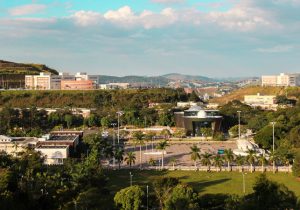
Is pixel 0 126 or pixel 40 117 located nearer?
pixel 0 126

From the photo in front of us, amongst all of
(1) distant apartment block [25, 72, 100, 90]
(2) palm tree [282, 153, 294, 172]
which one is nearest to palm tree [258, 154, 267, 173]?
(2) palm tree [282, 153, 294, 172]

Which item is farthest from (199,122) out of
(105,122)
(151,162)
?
(151,162)

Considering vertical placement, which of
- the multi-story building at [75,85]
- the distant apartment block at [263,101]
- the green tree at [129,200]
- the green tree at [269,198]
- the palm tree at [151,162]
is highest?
the multi-story building at [75,85]

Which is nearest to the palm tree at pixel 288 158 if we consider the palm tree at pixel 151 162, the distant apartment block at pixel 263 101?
the palm tree at pixel 151 162

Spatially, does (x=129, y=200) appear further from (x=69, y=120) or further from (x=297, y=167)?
(x=69, y=120)

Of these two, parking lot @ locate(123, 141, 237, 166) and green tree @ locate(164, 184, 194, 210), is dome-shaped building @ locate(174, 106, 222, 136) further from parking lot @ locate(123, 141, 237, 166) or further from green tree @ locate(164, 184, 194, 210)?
green tree @ locate(164, 184, 194, 210)

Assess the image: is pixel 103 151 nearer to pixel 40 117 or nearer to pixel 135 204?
pixel 135 204

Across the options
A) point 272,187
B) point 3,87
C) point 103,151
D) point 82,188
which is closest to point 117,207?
point 82,188

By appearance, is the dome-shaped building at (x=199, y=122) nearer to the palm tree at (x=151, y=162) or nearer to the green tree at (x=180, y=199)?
the palm tree at (x=151, y=162)
